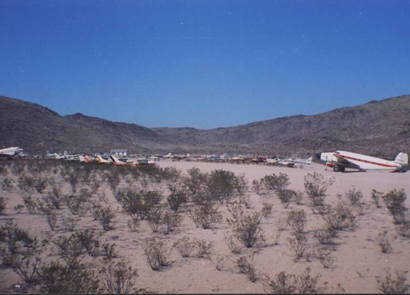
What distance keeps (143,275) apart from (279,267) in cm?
255

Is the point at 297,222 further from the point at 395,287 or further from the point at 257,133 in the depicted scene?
the point at 257,133

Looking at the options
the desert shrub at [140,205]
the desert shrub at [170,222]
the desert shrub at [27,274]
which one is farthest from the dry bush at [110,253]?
the desert shrub at [140,205]

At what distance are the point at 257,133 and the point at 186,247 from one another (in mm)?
127646

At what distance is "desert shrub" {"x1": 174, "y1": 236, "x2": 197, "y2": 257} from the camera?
21.5 ft

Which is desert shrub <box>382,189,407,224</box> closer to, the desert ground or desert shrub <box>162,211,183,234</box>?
the desert ground

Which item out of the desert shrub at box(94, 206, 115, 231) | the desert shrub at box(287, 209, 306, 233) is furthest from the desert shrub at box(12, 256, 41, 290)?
the desert shrub at box(287, 209, 306, 233)

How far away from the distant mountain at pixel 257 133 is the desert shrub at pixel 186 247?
52.3 meters

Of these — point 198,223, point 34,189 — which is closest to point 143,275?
point 198,223

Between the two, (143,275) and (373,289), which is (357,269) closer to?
(373,289)

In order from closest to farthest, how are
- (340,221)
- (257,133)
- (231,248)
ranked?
(231,248) < (340,221) < (257,133)

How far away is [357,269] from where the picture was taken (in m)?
5.68

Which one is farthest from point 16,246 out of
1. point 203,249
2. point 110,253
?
point 203,249

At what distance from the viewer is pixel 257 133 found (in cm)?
13188

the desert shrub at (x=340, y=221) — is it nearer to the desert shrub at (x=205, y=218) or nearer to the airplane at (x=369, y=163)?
the desert shrub at (x=205, y=218)
